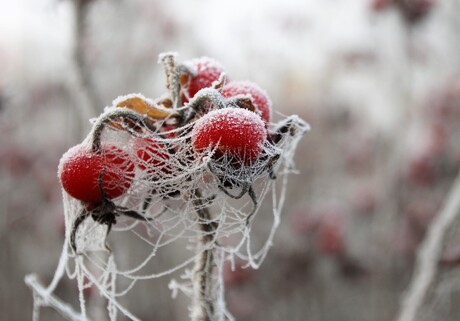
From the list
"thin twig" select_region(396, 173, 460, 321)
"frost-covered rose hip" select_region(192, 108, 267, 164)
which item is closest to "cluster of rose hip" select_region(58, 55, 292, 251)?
"frost-covered rose hip" select_region(192, 108, 267, 164)

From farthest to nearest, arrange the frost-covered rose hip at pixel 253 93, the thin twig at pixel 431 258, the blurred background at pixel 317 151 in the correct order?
the blurred background at pixel 317 151 → the thin twig at pixel 431 258 → the frost-covered rose hip at pixel 253 93

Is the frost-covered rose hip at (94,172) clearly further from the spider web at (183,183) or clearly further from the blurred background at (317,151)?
the blurred background at (317,151)

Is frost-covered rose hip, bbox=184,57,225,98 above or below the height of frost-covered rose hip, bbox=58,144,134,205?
above

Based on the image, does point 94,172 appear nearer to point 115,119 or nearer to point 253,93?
point 115,119

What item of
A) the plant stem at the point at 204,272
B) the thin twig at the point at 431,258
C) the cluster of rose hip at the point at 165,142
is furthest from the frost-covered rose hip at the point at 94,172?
the thin twig at the point at 431,258

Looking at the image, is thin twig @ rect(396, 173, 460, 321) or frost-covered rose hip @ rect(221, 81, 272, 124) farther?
thin twig @ rect(396, 173, 460, 321)

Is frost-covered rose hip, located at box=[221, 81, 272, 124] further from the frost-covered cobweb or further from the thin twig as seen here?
the thin twig
